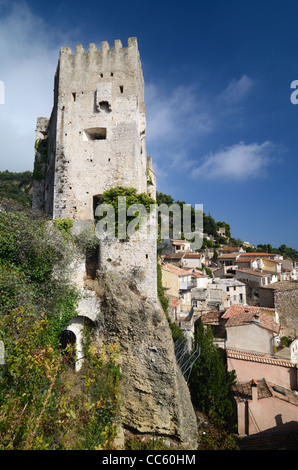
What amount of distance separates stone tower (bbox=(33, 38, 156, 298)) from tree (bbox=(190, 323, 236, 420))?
32.8 ft

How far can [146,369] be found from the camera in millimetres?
10359

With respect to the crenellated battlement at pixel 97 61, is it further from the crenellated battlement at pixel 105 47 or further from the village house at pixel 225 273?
the village house at pixel 225 273

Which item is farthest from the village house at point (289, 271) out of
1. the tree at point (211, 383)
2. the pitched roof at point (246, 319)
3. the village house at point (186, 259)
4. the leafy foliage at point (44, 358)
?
the leafy foliage at point (44, 358)

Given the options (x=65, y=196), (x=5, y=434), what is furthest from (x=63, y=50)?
(x=5, y=434)

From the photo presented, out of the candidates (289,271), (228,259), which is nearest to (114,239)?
(289,271)

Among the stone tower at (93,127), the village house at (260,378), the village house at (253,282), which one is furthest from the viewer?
the village house at (253,282)

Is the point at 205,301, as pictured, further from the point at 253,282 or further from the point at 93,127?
the point at 93,127

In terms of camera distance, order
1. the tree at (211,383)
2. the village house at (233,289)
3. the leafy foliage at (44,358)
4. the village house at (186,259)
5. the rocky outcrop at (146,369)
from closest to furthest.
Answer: the leafy foliage at (44,358)
the rocky outcrop at (146,369)
the tree at (211,383)
the village house at (233,289)
the village house at (186,259)

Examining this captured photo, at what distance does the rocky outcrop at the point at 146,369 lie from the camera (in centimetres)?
994

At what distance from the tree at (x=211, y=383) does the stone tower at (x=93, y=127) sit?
32.8ft

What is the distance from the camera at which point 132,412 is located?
1002 cm

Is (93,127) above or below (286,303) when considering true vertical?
above

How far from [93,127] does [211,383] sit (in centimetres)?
1545
